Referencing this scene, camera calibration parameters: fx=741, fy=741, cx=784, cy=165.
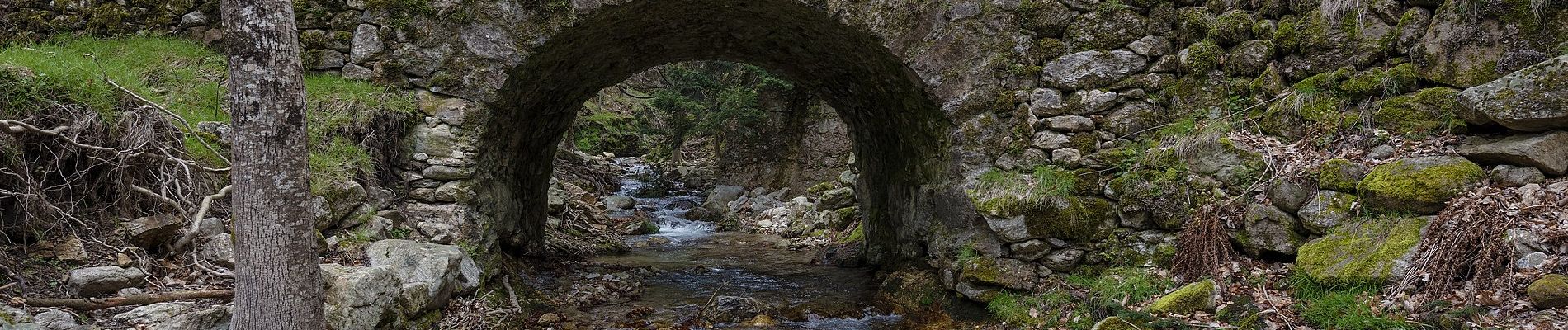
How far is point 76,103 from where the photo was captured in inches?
173

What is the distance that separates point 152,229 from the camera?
4246 mm

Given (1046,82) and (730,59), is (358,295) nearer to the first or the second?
(1046,82)

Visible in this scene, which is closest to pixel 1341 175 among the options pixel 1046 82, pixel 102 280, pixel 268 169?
pixel 1046 82

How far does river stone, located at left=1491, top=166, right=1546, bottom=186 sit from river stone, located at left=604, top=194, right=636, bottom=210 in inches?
550

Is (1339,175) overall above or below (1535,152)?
below

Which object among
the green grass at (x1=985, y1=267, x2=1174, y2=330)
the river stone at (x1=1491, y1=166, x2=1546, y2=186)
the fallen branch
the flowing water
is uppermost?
the river stone at (x1=1491, y1=166, x2=1546, y2=186)

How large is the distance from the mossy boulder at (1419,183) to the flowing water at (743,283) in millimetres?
3430

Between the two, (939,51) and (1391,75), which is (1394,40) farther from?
(939,51)

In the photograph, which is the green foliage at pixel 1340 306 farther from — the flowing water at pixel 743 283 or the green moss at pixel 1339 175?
the flowing water at pixel 743 283

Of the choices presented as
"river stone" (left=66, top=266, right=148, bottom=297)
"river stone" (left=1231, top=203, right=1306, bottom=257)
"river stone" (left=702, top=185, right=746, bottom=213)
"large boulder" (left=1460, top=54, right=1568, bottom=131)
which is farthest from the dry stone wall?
"river stone" (left=702, top=185, right=746, bottom=213)

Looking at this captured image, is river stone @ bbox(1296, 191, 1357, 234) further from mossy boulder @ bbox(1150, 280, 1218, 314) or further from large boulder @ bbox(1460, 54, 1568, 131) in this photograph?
large boulder @ bbox(1460, 54, 1568, 131)

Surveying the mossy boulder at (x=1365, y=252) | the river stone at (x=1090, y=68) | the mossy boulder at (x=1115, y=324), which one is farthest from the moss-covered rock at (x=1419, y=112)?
the mossy boulder at (x=1115, y=324)

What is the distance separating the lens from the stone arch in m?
6.52

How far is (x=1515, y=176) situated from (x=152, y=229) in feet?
25.1
